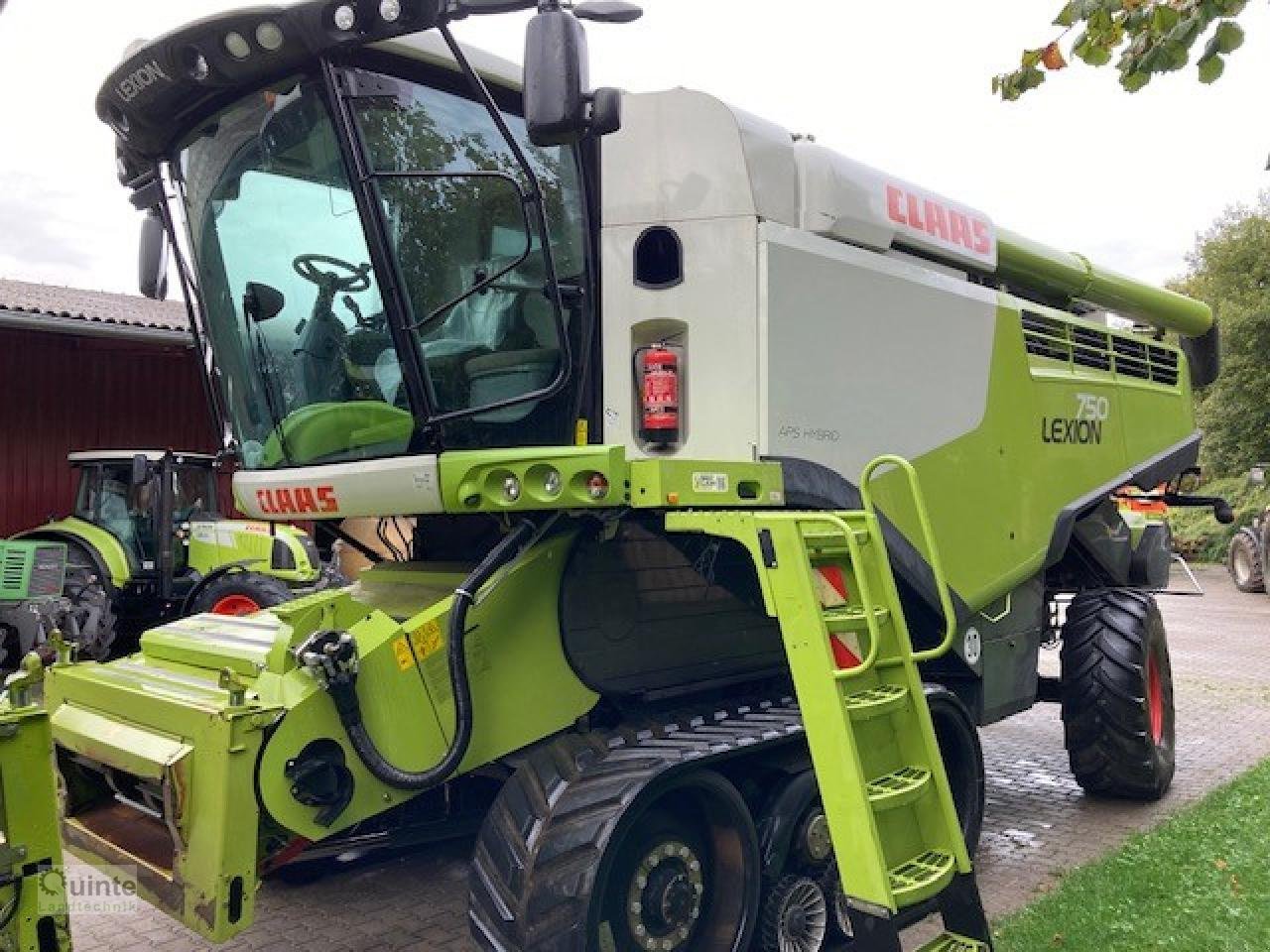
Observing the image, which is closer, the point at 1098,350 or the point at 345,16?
the point at 345,16

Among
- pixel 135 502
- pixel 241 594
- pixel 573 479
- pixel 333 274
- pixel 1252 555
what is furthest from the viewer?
pixel 1252 555

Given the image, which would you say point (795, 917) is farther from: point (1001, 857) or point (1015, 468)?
point (1015, 468)

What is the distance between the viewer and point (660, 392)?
372 centimetres

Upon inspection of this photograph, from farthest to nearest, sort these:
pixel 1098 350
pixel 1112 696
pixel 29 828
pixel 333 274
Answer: pixel 1098 350 < pixel 1112 696 < pixel 333 274 < pixel 29 828

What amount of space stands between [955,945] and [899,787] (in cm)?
56

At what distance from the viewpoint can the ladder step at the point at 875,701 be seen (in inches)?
122

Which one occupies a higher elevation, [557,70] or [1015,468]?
[557,70]

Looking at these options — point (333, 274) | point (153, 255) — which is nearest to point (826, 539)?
point (333, 274)

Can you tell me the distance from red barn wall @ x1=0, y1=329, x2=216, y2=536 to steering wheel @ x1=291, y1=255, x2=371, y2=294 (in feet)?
29.9

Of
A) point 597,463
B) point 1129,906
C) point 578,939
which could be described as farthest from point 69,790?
point 1129,906

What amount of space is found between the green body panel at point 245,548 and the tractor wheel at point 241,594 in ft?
1.49

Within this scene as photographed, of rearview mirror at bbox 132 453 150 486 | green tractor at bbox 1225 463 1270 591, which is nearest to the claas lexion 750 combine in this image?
rearview mirror at bbox 132 453 150 486

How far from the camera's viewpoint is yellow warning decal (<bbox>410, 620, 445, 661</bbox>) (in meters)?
3.43

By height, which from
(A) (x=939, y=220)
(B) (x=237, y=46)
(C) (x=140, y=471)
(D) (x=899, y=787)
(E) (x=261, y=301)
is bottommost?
(D) (x=899, y=787)
